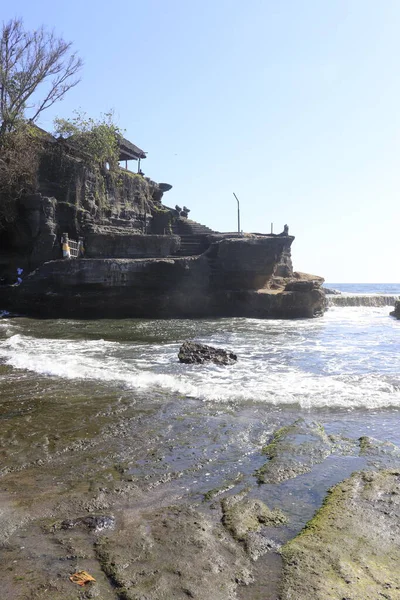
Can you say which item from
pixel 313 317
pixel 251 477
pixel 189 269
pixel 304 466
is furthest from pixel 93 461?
pixel 313 317

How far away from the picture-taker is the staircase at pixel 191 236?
24188 mm

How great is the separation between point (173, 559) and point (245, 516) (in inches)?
24.4

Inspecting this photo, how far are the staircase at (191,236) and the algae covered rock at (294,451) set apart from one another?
748 inches

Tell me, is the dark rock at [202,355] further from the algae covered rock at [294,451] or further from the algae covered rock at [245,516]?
the algae covered rock at [245,516]

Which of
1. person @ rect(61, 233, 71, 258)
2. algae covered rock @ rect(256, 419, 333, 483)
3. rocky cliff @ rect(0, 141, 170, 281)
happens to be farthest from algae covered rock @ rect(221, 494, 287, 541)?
rocky cliff @ rect(0, 141, 170, 281)

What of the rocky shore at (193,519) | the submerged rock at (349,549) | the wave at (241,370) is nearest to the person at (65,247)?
the wave at (241,370)

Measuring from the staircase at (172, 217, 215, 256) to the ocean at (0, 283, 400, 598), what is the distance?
529 inches

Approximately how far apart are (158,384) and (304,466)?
3440mm

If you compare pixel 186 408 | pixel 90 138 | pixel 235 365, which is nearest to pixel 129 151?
pixel 90 138

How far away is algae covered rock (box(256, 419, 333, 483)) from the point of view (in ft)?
11.6

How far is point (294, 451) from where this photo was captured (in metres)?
4.00

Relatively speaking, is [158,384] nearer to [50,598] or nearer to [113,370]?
[113,370]

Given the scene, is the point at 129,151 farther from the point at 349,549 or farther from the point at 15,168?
the point at 349,549

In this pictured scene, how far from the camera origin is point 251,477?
11.4 feet
